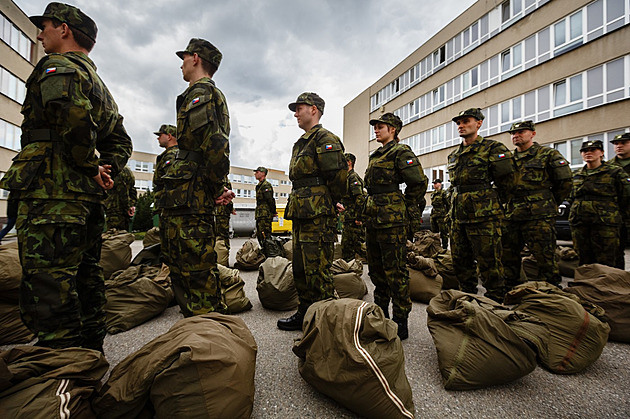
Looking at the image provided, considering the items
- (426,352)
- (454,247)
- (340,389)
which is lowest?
(426,352)

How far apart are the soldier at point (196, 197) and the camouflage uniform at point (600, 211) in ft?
17.3

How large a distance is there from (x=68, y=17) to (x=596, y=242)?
21.7 ft

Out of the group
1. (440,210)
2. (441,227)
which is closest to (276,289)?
(441,227)

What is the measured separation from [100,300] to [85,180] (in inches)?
34.5

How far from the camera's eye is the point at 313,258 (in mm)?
2754

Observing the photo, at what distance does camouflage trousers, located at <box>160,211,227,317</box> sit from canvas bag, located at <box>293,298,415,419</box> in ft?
2.98

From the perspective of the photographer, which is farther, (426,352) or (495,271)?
(495,271)

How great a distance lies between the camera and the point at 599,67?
12.2m

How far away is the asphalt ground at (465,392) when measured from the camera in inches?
64.6

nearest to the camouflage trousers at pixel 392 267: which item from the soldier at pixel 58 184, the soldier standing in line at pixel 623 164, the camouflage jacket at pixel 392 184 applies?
the camouflage jacket at pixel 392 184

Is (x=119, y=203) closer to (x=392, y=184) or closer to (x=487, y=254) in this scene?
(x=392, y=184)

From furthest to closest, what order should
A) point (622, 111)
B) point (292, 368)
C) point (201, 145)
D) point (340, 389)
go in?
point (622, 111), point (201, 145), point (292, 368), point (340, 389)

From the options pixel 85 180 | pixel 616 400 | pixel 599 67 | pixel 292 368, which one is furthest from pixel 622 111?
pixel 85 180

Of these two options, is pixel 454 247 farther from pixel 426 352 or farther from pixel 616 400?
pixel 616 400
